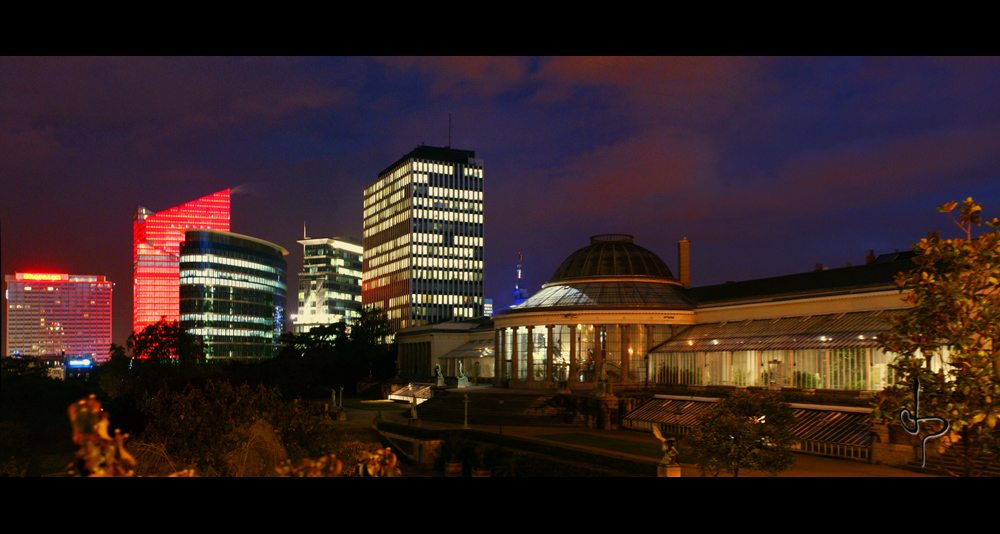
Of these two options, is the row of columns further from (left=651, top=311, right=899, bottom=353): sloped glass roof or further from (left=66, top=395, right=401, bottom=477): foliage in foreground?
(left=66, top=395, right=401, bottom=477): foliage in foreground

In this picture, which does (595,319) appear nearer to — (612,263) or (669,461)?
(612,263)

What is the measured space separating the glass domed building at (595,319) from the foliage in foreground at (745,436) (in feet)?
101

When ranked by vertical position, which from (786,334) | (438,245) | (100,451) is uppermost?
(438,245)

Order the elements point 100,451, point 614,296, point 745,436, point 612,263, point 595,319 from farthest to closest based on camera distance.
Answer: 1. point 612,263
2. point 614,296
3. point 595,319
4. point 745,436
5. point 100,451

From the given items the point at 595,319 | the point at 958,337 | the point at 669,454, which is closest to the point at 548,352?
the point at 595,319

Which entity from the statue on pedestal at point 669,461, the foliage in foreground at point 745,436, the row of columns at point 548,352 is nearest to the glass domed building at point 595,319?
the row of columns at point 548,352

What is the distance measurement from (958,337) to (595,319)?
51988 millimetres

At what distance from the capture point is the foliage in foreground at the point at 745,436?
98.1 ft

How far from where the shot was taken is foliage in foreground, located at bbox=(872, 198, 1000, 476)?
47.7 feet

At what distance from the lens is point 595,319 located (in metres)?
66.9

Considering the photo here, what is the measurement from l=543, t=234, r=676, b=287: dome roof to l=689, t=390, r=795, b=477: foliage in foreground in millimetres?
39564
